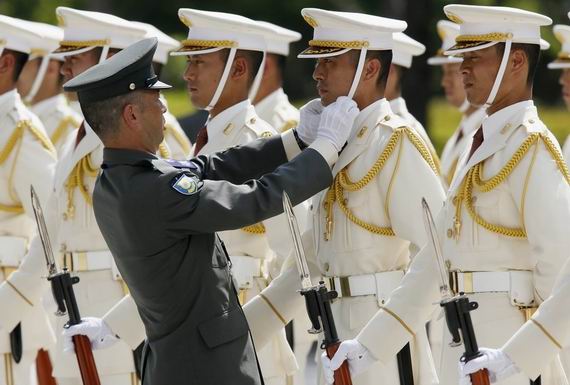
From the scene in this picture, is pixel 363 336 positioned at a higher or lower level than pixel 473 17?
lower

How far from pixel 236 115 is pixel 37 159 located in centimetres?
134

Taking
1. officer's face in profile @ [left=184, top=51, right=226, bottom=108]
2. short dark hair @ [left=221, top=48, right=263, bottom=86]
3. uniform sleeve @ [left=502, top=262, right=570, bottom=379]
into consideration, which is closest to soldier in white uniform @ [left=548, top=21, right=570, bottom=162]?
short dark hair @ [left=221, top=48, right=263, bottom=86]

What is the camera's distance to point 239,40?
26.1 ft

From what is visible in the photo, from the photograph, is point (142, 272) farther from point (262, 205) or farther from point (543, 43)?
point (543, 43)

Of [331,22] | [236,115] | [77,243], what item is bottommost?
[77,243]

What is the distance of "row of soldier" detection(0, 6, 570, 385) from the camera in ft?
20.5

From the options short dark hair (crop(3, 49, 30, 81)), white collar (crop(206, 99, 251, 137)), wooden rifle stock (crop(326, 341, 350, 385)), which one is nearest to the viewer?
wooden rifle stock (crop(326, 341, 350, 385))

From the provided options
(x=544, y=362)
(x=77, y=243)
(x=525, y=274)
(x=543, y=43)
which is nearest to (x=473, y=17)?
(x=543, y=43)

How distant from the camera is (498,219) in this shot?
630 centimetres

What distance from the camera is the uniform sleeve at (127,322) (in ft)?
23.3

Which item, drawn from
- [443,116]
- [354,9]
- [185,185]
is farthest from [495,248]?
[354,9]

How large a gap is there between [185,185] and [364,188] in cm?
112

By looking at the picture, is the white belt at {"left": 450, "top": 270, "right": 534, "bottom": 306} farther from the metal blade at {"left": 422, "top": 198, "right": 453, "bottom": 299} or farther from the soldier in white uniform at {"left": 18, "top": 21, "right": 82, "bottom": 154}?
the soldier in white uniform at {"left": 18, "top": 21, "right": 82, "bottom": 154}

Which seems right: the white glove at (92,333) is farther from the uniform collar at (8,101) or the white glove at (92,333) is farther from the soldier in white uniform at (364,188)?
the uniform collar at (8,101)
